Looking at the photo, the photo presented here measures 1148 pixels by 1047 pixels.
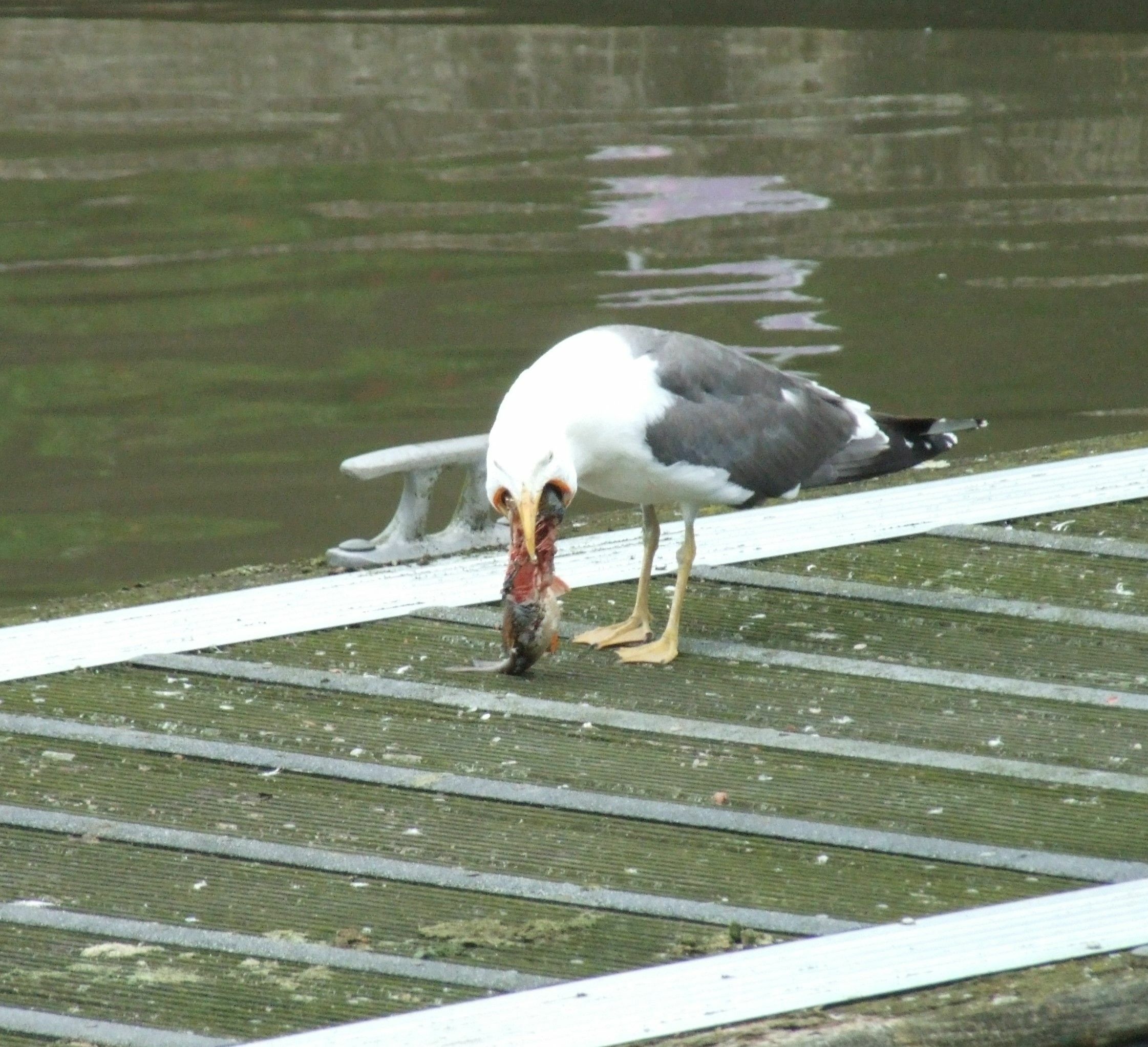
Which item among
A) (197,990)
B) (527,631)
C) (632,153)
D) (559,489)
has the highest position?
(559,489)

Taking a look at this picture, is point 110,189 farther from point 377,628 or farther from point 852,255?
point 377,628

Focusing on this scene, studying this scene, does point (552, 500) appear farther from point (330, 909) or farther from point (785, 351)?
point (785, 351)

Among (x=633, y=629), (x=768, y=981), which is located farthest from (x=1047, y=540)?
(x=768, y=981)

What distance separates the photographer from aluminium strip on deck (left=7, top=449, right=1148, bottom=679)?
15.7ft

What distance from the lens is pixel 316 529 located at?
7672 millimetres

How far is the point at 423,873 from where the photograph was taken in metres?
3.56

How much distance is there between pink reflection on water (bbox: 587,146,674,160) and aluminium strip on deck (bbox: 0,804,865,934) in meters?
10.2

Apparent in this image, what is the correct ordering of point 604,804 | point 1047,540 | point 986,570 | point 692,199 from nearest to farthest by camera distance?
point 604,804 < point 986,570 < point 1047,540 < point 692,199

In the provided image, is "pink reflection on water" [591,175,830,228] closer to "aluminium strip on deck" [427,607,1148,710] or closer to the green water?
the green water

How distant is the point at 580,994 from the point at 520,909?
34 centimetres

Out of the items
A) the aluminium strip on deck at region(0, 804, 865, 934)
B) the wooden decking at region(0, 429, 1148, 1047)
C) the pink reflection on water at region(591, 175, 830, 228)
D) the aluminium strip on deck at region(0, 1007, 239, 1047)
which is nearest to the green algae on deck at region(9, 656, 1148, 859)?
the wooden decking at region(0, 429, 1148, 1047)

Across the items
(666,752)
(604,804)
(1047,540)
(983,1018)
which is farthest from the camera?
(1047,540)

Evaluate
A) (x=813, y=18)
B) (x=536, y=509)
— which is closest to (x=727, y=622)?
(x=536, y=509)

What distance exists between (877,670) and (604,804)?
3.03ft
